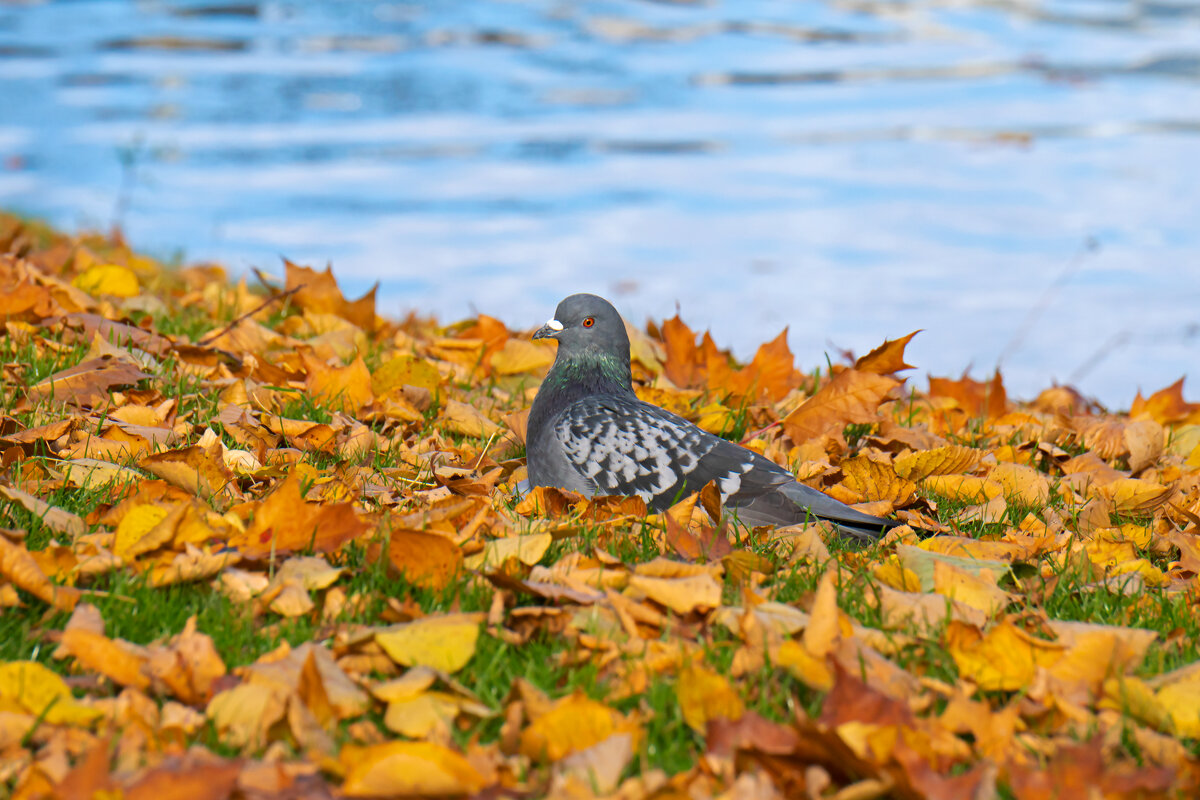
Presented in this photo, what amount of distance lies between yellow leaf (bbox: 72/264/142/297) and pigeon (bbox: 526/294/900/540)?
305 centimetres

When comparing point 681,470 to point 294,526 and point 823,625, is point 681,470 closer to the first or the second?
point 823,625

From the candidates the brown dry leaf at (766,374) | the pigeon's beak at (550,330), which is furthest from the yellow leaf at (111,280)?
the brown dry leaf at (766,374)

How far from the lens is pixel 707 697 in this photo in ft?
7.11

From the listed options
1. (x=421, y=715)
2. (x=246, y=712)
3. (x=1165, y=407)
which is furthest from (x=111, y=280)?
(x=1165, y=407)

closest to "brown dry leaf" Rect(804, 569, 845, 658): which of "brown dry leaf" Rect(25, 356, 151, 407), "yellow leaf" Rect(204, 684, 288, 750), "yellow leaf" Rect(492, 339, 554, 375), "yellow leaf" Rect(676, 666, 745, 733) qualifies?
"yellow leaf" Rect(676, 666, 745, 733)

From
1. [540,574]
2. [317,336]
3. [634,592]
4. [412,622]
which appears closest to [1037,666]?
[634,592]

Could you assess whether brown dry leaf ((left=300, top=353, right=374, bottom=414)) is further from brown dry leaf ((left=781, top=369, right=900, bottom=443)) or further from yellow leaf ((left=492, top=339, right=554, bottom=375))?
brown dry leaf ((left=781, top=369, right=900, bottom=443))

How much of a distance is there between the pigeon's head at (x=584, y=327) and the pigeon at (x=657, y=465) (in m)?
0.18

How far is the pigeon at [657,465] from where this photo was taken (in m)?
3.19

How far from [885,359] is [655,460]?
1165 millimetres

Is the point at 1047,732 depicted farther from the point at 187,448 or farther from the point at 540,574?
the point at 187,448

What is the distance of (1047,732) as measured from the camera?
226 centimetres

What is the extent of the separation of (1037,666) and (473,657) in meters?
1.22

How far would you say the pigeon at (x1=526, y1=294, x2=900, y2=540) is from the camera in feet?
10.5
